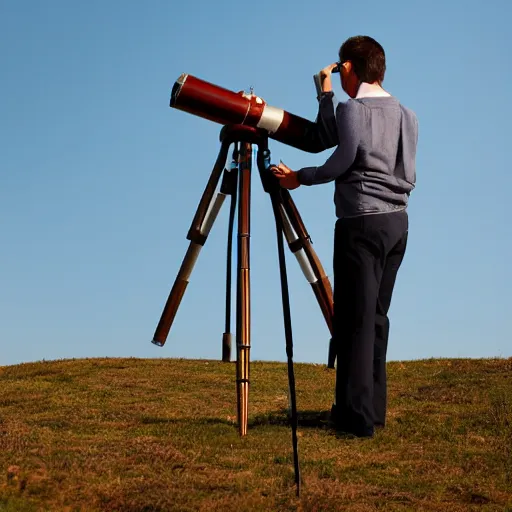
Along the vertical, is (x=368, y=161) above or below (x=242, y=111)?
below

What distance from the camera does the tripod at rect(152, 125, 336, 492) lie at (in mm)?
7945

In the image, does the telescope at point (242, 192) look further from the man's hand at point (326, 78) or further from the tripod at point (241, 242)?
the man's hand at point (326, 78)

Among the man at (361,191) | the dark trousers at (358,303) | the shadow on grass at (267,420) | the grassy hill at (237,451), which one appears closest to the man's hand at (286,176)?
the man at (361,191)

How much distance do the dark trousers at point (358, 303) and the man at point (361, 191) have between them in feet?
0.03

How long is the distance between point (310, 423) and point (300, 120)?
3694mm

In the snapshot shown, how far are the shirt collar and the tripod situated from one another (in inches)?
45.2

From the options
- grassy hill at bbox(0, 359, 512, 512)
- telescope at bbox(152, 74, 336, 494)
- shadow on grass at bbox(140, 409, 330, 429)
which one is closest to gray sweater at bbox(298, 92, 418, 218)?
telescope at bbox(152, 74, 336, 494)

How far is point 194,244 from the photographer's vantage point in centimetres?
838

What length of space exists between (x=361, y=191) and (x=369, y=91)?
3.52 ft

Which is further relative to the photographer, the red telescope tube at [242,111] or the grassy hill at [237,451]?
the red telescope tube at [242,111]

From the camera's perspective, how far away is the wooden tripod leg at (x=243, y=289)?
7.91 meters

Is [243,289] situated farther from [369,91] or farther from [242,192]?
[369,91]

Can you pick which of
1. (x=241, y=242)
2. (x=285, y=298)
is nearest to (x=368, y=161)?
(x=241, y=242)

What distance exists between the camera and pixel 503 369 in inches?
584
